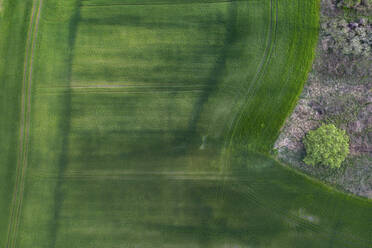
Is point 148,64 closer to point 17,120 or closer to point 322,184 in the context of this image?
point 17,120

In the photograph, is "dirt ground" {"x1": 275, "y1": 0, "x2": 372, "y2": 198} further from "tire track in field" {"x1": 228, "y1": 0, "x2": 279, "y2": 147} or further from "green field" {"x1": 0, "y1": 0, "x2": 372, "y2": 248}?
"tire track in field" {"x1": 228, "y1": 0, "x2": 279, "y2": 147}

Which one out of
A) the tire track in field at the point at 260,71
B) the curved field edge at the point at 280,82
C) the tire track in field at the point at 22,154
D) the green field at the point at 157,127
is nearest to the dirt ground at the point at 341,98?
the curved field edge at the point at 280,82

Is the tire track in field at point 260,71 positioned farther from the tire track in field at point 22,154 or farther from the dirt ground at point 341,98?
the tire track in field at point 22,154

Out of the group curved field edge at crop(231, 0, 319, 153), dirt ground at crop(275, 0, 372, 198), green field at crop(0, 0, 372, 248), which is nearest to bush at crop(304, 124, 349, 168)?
dirt ground at crop(275, 0, 372, 198)

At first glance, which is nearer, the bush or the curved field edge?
the bush

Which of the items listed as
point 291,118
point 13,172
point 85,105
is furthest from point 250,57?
point 13,172

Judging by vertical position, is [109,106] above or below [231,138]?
above
